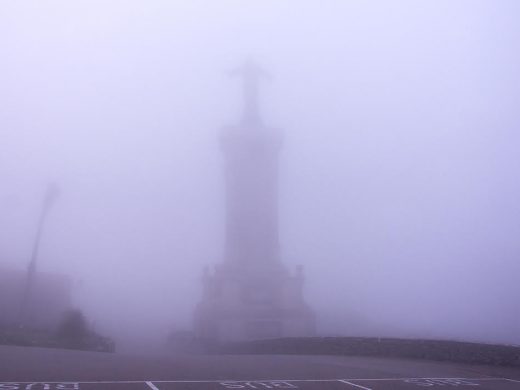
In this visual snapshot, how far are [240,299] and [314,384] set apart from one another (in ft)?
125

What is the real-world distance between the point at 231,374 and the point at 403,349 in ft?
27.6

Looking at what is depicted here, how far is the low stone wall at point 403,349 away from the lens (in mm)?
18938

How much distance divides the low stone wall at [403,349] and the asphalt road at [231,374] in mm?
526

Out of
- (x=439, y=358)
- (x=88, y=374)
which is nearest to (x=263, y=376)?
(x=88, y=374)

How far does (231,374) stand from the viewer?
15977mm

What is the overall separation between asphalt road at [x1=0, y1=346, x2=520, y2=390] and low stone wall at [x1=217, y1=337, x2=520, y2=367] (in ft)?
1.73

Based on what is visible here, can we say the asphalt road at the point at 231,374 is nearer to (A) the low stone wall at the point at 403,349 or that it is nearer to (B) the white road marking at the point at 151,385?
(B) the white road marking at the point at 151,385

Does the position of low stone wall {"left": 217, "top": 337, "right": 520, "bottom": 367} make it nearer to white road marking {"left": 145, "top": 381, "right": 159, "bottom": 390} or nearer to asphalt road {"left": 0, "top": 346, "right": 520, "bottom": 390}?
asphalt road {"left": 0, "top": 346, "right": 520, "bottom": 390}

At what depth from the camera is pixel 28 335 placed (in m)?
27.3

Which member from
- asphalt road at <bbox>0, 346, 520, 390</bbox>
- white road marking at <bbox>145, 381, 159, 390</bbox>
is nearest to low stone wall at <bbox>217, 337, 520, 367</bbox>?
asphalt road at <bbox>0, 346, 520, 390</bbox>

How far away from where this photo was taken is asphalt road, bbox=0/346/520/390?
13555 millimetres

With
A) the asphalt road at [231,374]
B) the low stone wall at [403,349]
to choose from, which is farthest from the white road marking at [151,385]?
the low stone wall at [403,349]

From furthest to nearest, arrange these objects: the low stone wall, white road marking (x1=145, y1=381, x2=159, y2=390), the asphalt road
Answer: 1. the low stone wall
2. the asphalt road
3. white road marking (x1=145, y1=381, x2=159, y2=390)

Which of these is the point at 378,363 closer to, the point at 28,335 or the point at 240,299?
the point at 28,335
